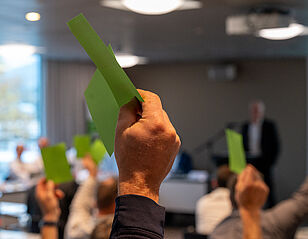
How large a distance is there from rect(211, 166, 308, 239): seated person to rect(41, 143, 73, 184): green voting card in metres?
0.64

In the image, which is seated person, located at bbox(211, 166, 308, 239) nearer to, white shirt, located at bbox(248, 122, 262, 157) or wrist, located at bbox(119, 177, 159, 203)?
wrist, located at bbox(119, 177, 159, 203)

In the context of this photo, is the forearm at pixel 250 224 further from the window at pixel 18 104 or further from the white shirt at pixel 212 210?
the window at pixel 18 104

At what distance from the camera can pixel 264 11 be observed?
12.4 feet

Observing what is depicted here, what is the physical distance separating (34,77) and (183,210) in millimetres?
3696

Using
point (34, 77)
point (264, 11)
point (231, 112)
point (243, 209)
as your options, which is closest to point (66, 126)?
point (34, 77)

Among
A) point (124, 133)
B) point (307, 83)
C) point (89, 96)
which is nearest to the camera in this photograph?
point (124, 133)

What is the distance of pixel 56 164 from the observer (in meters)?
1.73

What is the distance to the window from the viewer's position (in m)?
7.16

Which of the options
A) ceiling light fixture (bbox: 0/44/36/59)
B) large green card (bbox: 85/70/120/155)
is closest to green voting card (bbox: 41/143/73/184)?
large green card (bbox: 85/70/120/155)

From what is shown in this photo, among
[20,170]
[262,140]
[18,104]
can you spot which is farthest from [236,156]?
[18,104]

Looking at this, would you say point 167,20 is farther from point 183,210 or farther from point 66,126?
point 66,126

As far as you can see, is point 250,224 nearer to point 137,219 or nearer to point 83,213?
point 137,219

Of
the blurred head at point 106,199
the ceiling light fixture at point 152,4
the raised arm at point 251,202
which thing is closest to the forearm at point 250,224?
the raised arm at point 251,202

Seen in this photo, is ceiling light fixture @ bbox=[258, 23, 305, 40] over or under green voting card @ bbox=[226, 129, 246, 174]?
over
